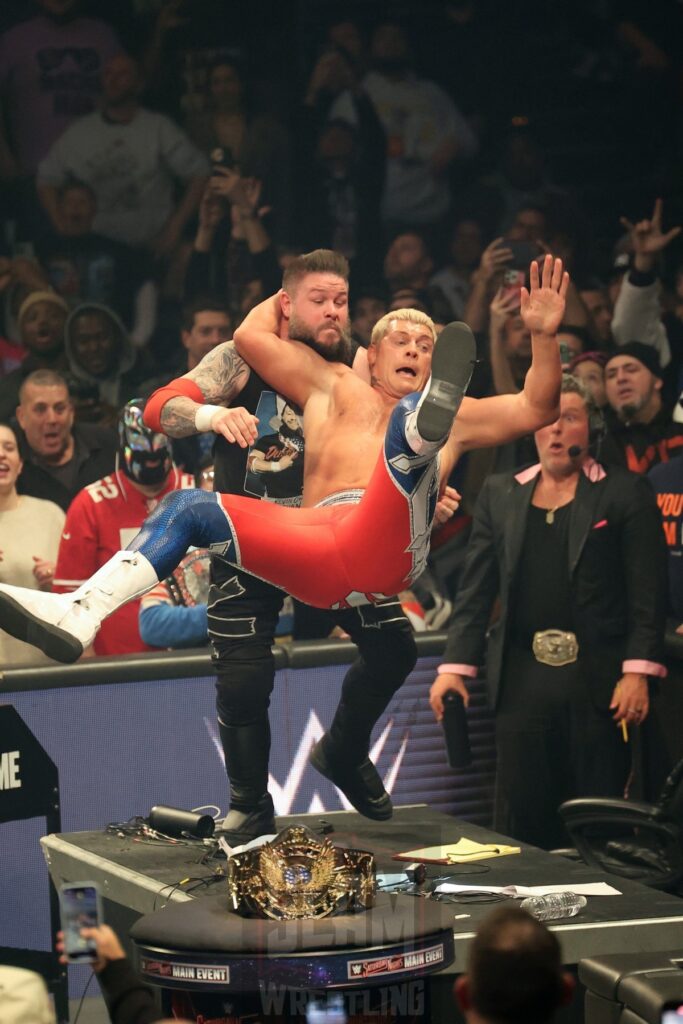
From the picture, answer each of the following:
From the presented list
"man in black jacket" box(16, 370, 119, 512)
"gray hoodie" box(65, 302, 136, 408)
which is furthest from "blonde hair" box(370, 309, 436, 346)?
"gray hoodie" box(65, 302, 136, 408)

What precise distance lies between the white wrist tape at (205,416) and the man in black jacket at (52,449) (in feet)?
6.50

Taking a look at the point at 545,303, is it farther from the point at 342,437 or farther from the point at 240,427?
the point at 240,427

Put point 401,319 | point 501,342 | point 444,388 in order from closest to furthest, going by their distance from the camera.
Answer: point 444,388 → point 401,319 → point 501,342

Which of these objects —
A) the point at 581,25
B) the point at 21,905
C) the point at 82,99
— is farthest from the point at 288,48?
the point at 21,905

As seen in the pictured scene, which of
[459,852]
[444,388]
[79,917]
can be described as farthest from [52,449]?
[79,917]

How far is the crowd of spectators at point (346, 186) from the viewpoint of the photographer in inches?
295

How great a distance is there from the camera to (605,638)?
658 centimetres

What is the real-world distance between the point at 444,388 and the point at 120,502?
7.90ft

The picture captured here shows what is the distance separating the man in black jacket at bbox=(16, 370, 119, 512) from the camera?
6.84 metres

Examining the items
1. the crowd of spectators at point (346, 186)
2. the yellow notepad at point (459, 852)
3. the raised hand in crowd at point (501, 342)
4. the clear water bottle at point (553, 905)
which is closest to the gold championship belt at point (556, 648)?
the crowd of spectators at point (346, 186)

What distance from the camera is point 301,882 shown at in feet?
14.9

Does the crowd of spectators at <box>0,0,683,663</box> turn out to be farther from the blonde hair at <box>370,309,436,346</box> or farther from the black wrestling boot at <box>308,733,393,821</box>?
the blonde hair at <box>370,309,436,346</box>

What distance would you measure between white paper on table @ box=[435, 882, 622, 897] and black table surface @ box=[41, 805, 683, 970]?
0.12ft

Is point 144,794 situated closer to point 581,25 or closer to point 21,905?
point 21,905
